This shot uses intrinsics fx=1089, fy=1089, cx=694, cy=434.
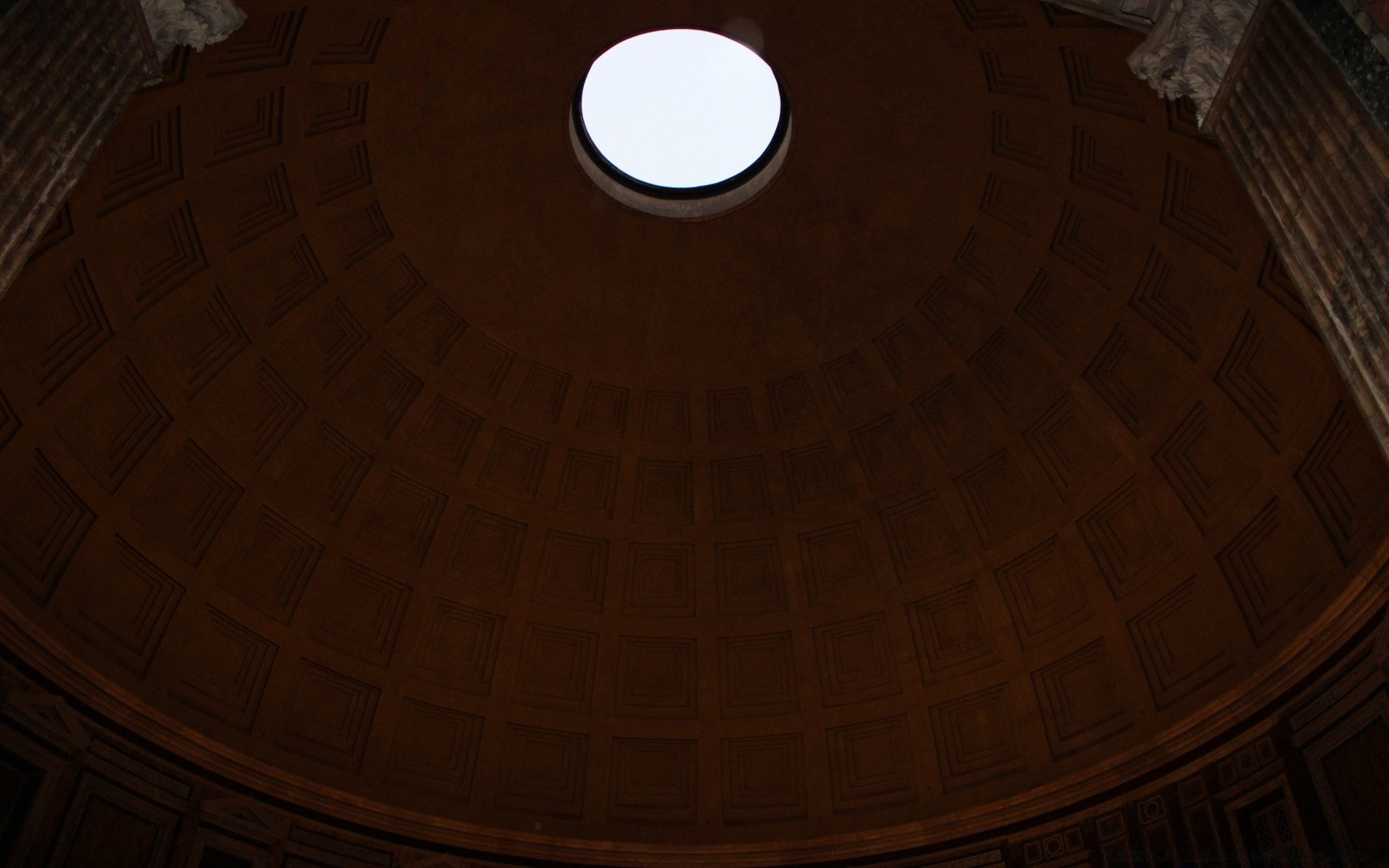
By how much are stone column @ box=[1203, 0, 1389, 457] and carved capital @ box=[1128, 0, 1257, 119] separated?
173mm

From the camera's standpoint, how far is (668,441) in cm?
1923

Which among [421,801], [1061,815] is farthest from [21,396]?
[1061,815]

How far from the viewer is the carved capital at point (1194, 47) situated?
24.7ft

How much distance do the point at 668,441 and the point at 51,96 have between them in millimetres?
13004

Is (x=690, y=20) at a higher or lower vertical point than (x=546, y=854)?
higher

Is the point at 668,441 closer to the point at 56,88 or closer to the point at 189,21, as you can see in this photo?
the point at 189,21

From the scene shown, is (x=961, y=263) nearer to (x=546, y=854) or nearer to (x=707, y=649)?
(x=707, y=649)

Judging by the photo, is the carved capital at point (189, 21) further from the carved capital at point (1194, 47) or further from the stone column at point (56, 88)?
the carved capital at point (1194, 47)

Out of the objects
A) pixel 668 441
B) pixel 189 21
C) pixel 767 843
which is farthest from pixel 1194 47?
pixel 767 843

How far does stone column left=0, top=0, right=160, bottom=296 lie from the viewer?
21.6ft

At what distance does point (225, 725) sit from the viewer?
1512 cm

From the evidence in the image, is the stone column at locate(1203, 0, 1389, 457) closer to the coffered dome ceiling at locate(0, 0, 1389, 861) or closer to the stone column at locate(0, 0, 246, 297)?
the coffered dome ceiling at locate(0, 0, 1389, 861)

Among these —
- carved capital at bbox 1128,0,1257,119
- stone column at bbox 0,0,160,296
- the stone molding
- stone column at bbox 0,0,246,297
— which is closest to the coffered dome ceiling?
the stone molding

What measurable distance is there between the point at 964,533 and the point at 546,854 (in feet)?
27.3
